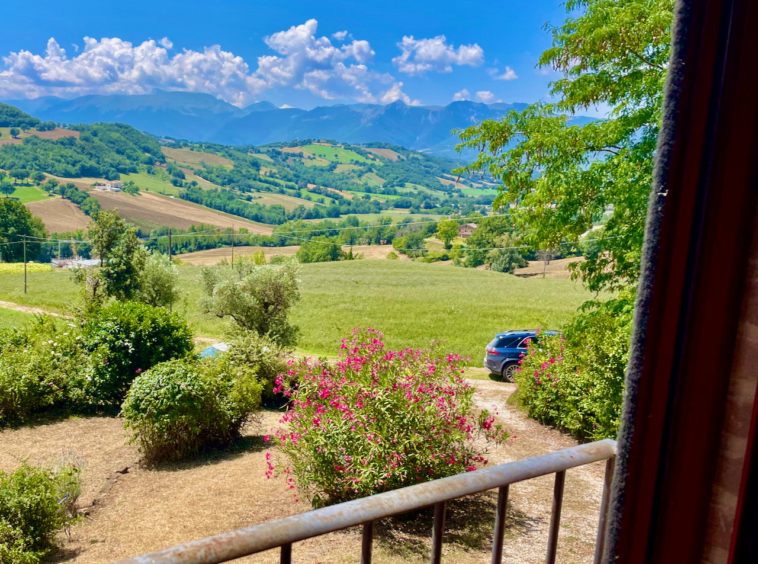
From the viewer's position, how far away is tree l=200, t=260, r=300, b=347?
18750 mm

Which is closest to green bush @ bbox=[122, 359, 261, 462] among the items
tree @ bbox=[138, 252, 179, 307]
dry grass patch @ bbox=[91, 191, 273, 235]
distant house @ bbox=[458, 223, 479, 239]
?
tree @ bbox=[138, 252, 179, 307]

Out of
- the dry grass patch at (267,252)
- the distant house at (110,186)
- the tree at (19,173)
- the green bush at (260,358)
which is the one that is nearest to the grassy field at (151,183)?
the distant house at (110,186)

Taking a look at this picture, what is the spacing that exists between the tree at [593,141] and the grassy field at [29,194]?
123m

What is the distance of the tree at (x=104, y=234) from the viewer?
18.8 m

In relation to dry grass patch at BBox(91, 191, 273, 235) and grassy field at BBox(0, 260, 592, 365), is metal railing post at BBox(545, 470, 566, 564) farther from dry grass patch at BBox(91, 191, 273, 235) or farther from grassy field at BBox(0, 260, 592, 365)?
dry grass patch at BBox(91, 191, 273, 235)

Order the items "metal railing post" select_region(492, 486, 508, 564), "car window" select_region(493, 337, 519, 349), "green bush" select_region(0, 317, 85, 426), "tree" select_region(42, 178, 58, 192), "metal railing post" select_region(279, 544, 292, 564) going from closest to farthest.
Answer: "metal railing post" select_region(279, 544, 292, 564), "metal railing post" select_region(492, 486, 508, 564), "green bush" select_region(0, 317, 85, 426), "car window" select_region(493, 337, 519, 349), "tree" select_region(42, 178, 58, 192)

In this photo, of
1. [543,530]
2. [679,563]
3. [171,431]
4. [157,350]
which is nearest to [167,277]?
[157,350]

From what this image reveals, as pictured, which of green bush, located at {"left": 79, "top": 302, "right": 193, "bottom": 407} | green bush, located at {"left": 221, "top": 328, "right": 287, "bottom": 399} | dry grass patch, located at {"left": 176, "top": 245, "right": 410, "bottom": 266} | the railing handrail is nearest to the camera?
the railing handrail

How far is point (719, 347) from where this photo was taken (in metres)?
1.09

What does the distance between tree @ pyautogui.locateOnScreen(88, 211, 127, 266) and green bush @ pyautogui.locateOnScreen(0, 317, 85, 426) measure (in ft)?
16.6

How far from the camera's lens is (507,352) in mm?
16312

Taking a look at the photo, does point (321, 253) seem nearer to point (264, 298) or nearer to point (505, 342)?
point (264, 298)

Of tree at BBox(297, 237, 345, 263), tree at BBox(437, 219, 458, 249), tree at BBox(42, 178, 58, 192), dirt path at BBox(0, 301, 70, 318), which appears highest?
tree at BBox(42, 178, 58, 192)

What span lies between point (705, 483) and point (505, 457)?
8.61m
